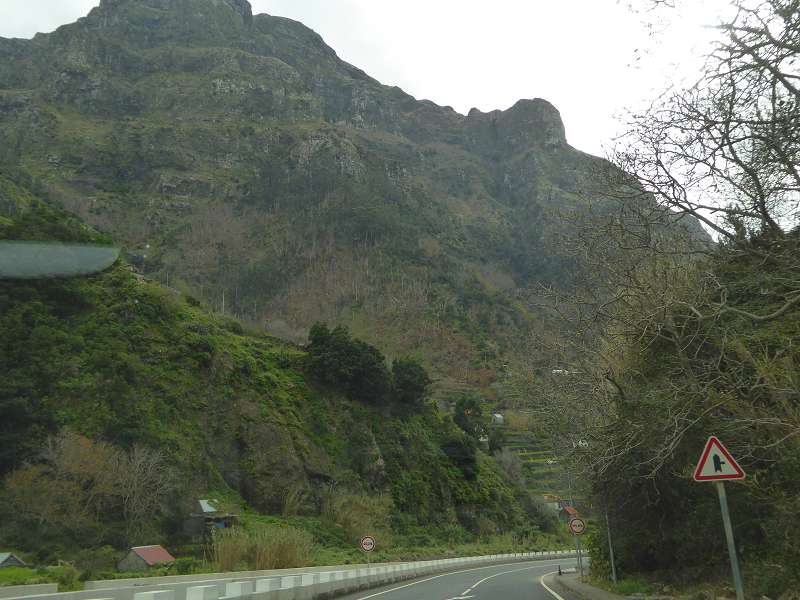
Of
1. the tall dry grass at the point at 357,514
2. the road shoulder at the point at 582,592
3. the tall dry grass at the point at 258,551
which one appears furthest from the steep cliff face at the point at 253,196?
the tall dry grass at the point at 258,551

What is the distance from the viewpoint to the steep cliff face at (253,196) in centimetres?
9400

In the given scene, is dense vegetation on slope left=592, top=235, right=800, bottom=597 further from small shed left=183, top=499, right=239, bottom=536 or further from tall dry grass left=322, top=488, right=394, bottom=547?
tall dry grass left=322, top=488, right=394, bottom=547

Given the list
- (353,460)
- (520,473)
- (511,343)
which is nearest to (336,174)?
(511,343)

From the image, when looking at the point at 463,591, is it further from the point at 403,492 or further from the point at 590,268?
the point at 403,492

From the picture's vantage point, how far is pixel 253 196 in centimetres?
12338

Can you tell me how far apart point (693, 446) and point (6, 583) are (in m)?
16.4

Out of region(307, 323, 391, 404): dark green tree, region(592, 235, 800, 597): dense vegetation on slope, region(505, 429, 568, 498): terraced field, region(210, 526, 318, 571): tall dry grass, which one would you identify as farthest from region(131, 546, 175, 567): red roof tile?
region(505, 429, 568, 498): terraced field

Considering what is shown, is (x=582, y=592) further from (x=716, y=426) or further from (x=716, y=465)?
(x=716, y=465)

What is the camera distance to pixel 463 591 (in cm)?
1917

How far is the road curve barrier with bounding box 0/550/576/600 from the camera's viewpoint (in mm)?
9500

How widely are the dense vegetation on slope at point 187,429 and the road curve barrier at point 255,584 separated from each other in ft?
31.9

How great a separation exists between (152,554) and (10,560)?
4629 millimetres

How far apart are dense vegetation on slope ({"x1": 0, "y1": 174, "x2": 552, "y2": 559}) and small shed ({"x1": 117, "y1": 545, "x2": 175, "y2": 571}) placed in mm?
2630

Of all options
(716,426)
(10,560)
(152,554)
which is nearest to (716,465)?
(716,426)
